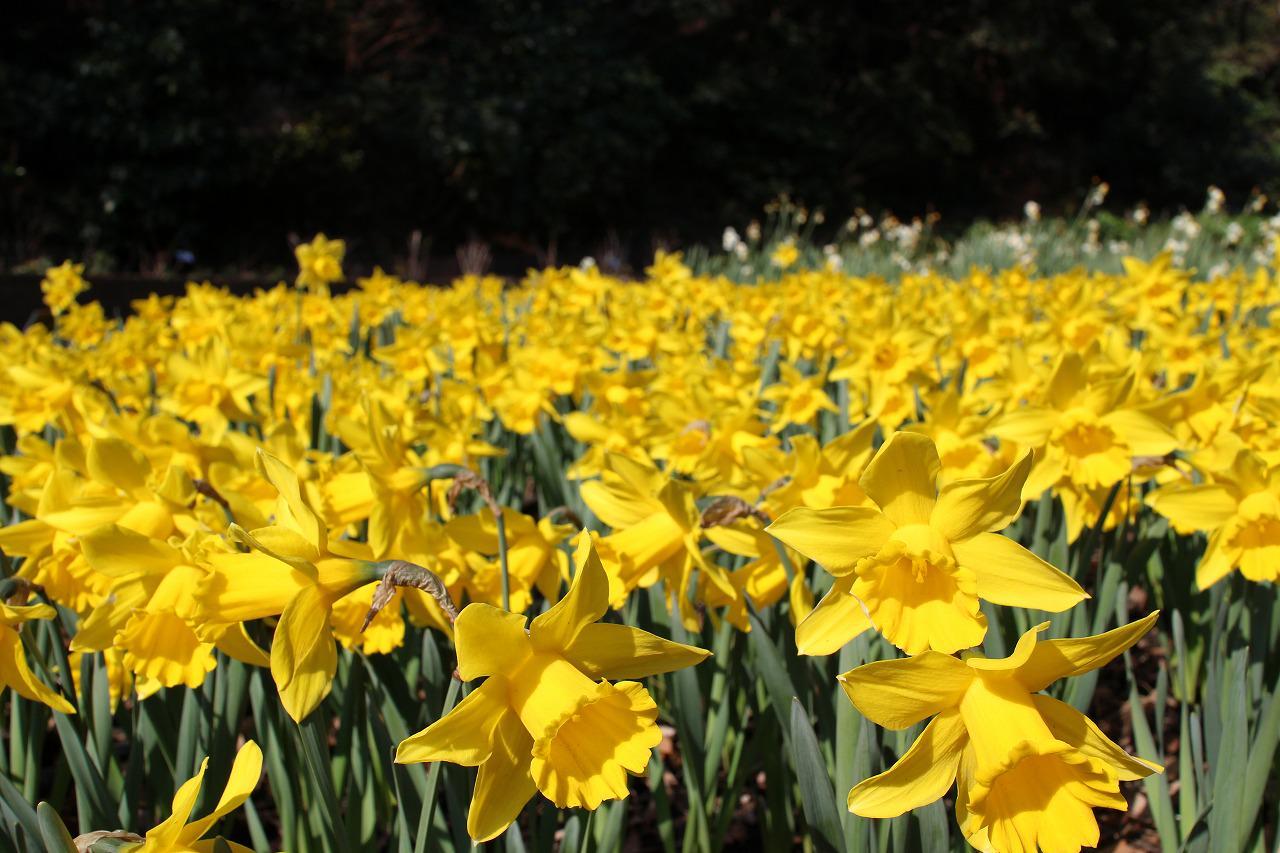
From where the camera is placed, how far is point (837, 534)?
983 mm

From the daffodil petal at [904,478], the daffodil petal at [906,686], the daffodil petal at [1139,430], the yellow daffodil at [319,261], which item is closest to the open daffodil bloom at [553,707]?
the daffodil petal at [906,686]

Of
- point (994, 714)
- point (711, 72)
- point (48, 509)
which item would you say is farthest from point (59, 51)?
point (994, 714)

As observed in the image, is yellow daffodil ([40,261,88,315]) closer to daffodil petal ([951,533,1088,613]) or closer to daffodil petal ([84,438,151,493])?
daffodil petal ([84,438,151,493])

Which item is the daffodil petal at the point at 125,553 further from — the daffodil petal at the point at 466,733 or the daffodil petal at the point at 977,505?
the daffodil petal at the point at 977,505

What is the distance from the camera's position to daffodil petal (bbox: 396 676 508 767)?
81cm

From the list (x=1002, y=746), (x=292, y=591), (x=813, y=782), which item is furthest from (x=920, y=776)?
(x=292, y=591)

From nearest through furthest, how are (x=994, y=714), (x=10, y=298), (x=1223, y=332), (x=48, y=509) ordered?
(x=994, y=714) < (x=48, y=509) < (x=1223, y=332) < (x=10, y=298)

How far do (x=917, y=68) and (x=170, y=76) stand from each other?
44.0 ft

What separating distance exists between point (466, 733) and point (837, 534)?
0.42m

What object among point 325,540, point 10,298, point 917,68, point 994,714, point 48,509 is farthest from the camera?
point 917,68

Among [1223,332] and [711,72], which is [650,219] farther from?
[1223,332]

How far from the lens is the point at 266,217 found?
42.2ft

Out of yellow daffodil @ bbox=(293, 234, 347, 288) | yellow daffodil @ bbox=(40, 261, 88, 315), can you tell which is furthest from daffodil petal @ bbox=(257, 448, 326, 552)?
yellow daffodil @ bbox=(40, 261, 88, 315)

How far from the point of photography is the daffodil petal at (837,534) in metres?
0.96
